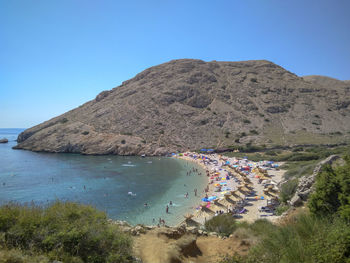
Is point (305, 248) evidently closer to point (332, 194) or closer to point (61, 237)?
point (332, 194)

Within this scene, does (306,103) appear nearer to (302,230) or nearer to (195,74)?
(195,74)

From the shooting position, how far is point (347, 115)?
76.8 meters

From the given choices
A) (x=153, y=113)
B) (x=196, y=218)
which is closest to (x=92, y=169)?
(x=196, y=218)

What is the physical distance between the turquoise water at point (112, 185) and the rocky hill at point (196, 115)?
17.3 meters

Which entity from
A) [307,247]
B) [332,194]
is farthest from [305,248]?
[332,194]

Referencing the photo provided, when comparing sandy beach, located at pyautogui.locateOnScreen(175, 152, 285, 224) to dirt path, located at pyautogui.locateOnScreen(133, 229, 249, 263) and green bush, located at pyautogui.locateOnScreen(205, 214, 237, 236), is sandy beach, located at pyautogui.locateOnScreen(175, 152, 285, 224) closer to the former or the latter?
green bush, located at pyautogui.locateOnScreen(205, 214, 237, 236)

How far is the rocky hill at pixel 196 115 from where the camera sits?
65.1m

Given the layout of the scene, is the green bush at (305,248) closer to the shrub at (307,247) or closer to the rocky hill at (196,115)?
the shrub at (307,247)

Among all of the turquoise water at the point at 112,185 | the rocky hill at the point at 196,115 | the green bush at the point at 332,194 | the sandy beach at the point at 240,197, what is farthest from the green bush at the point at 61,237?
the rocky hill at the point at 196,115

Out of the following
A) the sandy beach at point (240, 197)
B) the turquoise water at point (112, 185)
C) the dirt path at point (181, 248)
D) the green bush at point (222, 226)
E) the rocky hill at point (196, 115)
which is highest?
the rocky hill at point (196, 115)

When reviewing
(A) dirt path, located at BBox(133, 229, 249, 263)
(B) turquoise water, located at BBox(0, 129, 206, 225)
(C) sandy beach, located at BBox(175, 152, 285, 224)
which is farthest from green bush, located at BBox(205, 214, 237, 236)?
(B) turquoise water, located at BBox(0, 129, 206, 225)

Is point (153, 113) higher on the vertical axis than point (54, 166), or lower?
higher

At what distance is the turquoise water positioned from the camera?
887 inches

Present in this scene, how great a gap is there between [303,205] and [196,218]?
9226 mm
